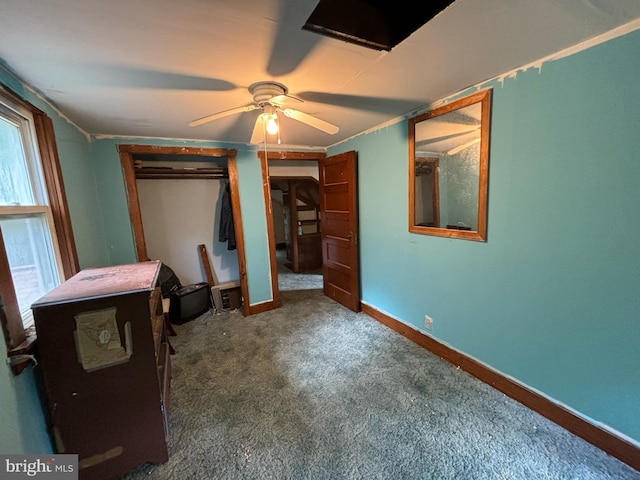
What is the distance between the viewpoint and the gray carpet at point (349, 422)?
1.32 m

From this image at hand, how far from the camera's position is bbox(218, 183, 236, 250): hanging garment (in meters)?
3.47

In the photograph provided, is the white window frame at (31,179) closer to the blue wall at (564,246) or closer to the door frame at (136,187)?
the door frame at (136,187)

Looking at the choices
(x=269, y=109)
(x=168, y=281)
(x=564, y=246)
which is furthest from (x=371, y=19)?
(x=168, y=281)

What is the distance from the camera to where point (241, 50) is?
1197 mm

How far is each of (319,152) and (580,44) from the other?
2609mm

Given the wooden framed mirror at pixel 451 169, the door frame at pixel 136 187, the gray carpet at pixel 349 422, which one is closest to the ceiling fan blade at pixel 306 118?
the wooden framed mirror at pixel 451 169

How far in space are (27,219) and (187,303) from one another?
73.1 inches

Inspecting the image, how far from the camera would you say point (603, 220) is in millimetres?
1295

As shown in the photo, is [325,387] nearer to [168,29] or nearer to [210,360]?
[210,360]

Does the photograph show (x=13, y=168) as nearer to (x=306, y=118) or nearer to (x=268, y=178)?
(x=306, y=118)

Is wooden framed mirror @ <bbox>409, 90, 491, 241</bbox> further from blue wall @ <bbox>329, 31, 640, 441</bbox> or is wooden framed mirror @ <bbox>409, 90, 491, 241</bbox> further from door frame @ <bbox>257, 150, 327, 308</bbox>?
door frame @ <bbox>257, 150, 327, 308</bbox>

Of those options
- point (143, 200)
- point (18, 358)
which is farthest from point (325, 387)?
point (143, 200)

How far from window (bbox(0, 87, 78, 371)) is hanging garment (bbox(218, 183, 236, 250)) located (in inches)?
70.5

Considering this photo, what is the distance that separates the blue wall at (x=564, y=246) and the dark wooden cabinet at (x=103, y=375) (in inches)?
85.1
